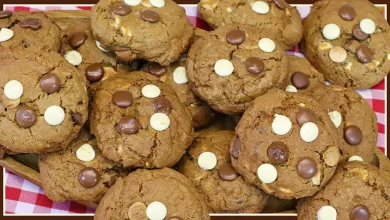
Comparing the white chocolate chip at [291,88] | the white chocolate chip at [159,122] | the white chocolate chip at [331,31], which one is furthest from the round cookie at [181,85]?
the white chocolate chip at [331,31]

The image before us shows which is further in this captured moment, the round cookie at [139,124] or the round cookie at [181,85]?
the round cookie at [181,85]

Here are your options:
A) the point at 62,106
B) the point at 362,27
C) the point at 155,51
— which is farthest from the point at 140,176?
the point at 362,27

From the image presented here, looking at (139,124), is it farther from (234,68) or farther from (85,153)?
(234,68)

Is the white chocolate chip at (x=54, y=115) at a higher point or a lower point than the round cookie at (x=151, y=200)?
higher

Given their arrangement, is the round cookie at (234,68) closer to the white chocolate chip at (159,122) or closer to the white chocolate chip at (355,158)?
the white chocolate chip at (159,122)

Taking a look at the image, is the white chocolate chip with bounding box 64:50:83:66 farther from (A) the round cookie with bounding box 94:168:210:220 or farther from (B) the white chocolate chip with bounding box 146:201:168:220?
(B) the white chocolate chip with bounding box 146:201:168:220

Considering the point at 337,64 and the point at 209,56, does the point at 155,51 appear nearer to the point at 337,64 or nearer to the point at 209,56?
the point at 209,56
